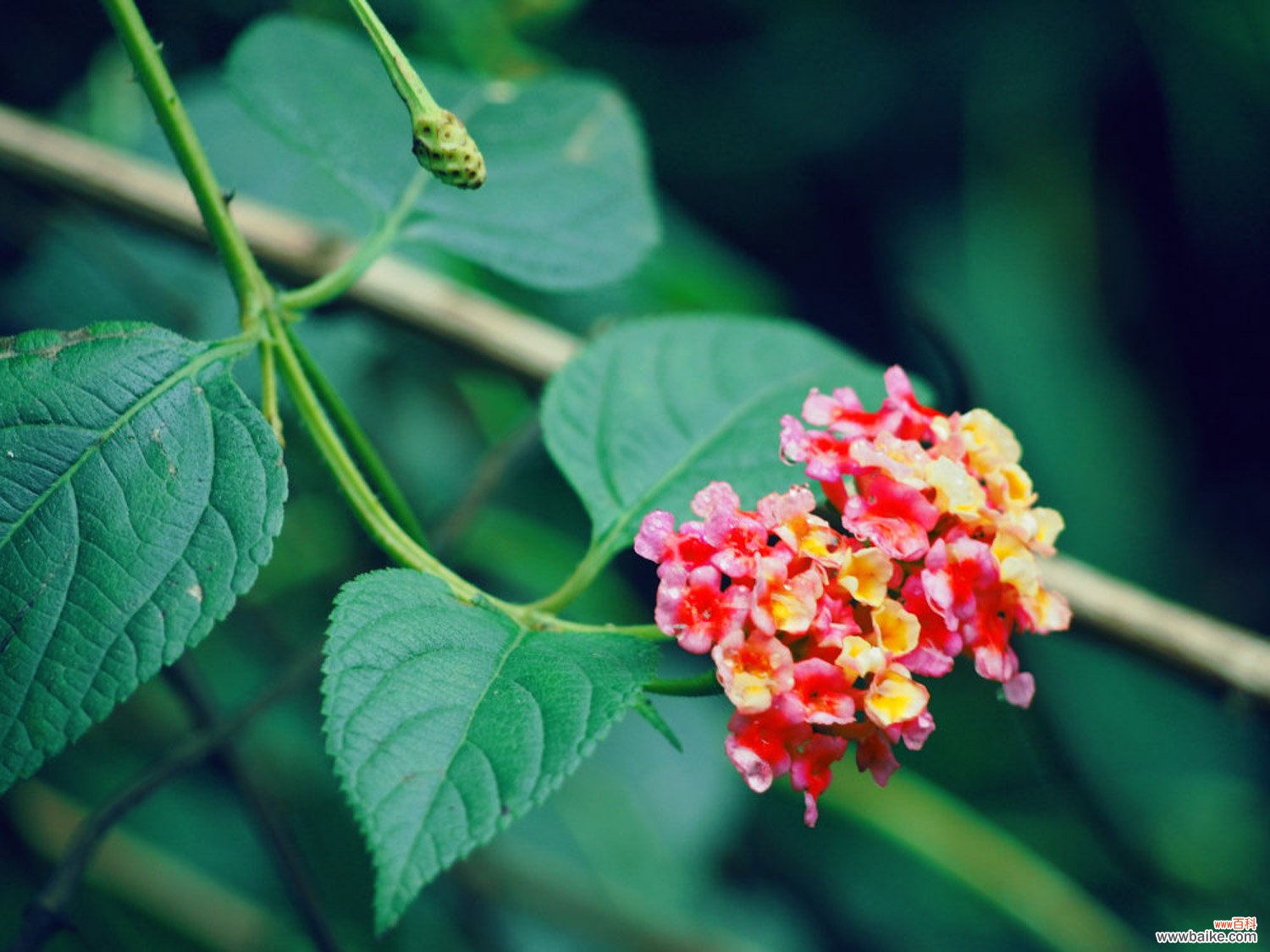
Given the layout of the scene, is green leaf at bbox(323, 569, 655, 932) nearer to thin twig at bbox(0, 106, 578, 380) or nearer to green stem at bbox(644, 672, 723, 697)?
green stem at bbox(644, 672, 723, 697)

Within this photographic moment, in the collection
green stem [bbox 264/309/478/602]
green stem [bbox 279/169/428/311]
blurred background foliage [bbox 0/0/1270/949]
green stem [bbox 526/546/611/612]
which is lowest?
blurred background foliage [bbox 0/0/1270/949]

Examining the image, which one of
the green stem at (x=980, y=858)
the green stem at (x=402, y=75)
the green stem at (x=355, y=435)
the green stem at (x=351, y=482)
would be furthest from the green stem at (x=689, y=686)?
the green stem at (x=980, y=858)

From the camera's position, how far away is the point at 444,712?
25.3 inches

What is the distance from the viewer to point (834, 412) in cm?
84

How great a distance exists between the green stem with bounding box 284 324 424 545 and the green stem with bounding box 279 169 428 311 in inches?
1.2

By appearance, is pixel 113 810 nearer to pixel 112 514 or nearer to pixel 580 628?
pixel 112 514

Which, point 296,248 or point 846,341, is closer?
point 296,248

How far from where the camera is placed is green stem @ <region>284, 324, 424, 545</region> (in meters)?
0.82

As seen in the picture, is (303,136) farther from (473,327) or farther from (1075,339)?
(1075,339)

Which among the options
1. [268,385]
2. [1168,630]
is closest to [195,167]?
[268,385]

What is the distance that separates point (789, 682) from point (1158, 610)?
0.66 meters

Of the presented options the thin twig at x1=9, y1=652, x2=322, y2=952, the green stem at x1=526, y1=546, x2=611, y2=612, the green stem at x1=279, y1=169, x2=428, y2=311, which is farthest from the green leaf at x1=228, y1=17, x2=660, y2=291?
the thin twig at x1=9, y1=652, x2=322, y2=952

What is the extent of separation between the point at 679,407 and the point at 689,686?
0.35 meters

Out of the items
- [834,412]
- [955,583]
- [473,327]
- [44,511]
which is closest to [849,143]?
[473,327]
